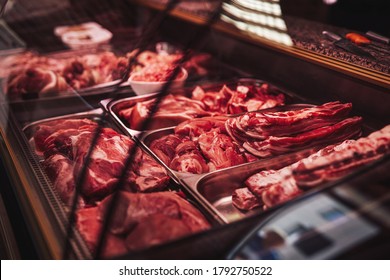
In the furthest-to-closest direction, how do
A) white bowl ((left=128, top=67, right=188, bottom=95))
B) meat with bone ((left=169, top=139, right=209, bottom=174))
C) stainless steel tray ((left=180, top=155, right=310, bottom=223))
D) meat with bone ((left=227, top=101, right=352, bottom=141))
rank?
white bowl ((left=128, top=67, right=188, bottom=95)) < meat with bone ((left=227, top=101, right=352, bottom=141)) < meat with bone ((left=169, top=139, right=209, bottom=174)) < stainless steel tray ((left=180, top=155, right=310, bottom=223))

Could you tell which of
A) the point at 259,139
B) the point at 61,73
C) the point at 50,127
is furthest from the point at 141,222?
the point at 61,73

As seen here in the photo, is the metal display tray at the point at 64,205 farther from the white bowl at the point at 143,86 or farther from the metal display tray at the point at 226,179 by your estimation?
the white bowl at the point at 143,86

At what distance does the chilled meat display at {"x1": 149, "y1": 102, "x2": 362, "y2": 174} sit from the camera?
6.59 ft

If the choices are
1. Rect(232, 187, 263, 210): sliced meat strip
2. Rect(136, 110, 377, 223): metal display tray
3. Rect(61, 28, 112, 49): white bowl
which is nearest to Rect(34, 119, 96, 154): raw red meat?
Rect(136, 110, 377, 223): metal display tray

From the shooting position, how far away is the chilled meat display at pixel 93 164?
1.72 m

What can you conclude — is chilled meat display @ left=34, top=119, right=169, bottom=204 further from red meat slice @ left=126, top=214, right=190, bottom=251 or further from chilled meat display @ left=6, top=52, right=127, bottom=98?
chilled meat display @ left=6, top=52, right=127, bottom=98

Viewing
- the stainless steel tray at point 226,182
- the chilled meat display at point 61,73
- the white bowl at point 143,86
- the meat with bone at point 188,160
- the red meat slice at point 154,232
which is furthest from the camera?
the chilled meat display at point 61,73

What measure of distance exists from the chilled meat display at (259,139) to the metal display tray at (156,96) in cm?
29

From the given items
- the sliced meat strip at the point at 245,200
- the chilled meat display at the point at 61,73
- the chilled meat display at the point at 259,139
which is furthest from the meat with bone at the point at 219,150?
the chilled meat display at the point at 61,73

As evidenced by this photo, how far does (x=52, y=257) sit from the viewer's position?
1351 mm

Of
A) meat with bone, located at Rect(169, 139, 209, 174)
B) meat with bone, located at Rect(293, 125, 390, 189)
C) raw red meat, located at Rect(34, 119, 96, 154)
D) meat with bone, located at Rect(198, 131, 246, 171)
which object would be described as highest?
meat with bone, located at Rect(293, 125, 390, 189)

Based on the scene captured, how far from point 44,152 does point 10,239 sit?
19.0 inches
